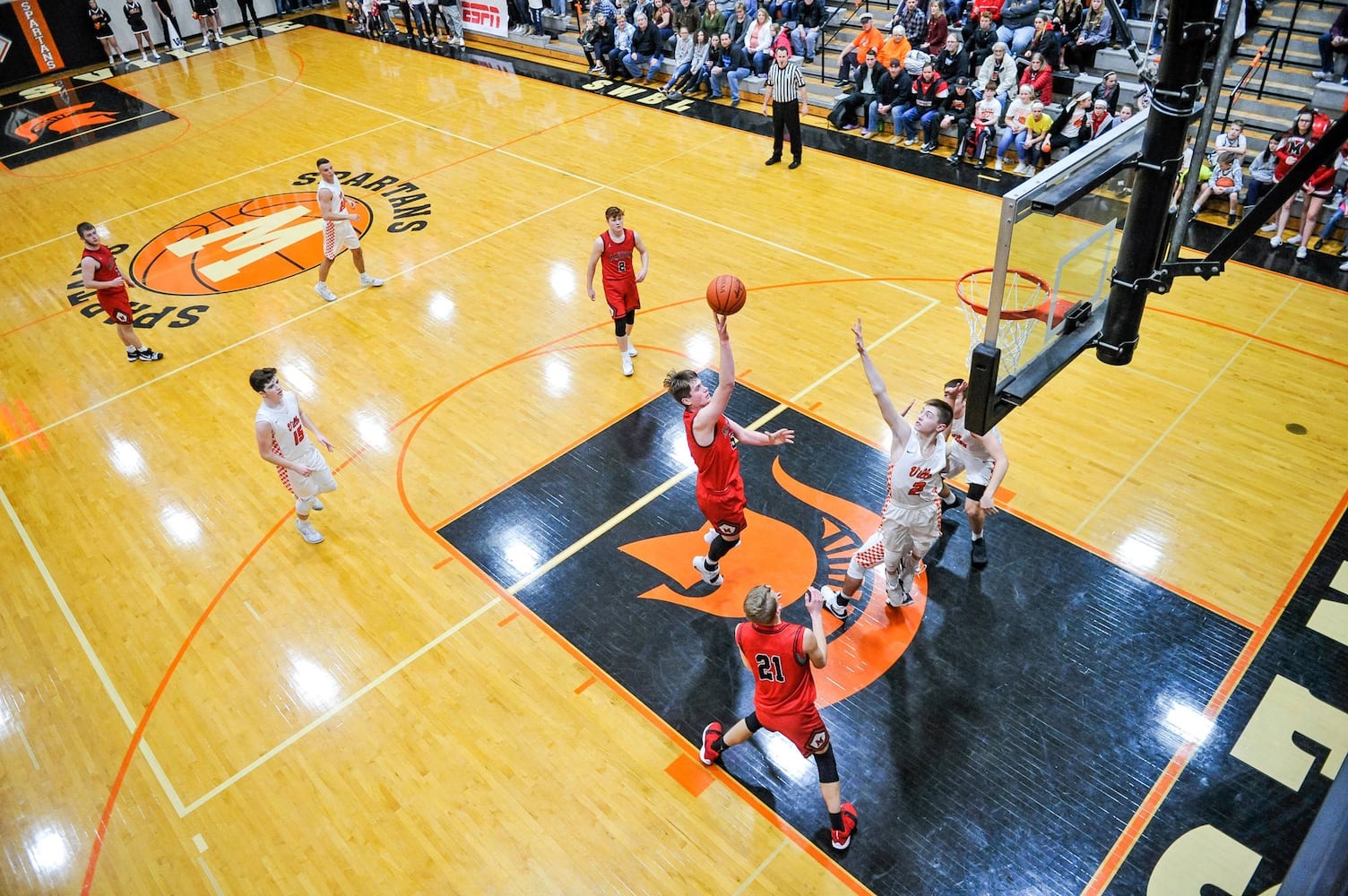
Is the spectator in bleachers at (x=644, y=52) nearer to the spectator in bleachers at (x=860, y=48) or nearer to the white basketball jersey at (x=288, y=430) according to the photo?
the spectator in bleachers at (x=860, y=48)

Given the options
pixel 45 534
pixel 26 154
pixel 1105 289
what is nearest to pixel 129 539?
pixel 45 534

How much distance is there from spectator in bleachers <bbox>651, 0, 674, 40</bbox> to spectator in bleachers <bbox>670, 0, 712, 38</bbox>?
113mm

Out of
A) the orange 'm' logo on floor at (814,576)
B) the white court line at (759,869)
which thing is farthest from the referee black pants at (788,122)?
the white court line at (759,869)

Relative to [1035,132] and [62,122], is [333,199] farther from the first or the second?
[62,122]

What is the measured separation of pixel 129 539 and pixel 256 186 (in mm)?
8979

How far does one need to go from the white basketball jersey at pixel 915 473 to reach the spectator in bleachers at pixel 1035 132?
29.1 ft

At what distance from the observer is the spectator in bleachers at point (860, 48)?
1573cm

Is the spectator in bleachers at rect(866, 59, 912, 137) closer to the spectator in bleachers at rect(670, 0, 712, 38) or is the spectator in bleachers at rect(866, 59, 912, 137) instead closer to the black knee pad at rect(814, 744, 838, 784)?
the spectator in bleachers at rect(670, 0, 712, 38)

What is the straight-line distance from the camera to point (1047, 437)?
829 centimetres

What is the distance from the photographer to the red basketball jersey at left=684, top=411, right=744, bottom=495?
620 cm

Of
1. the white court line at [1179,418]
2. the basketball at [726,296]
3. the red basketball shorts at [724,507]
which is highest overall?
the basketball at [726,296]

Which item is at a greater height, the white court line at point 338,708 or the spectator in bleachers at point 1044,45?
the spectator in bleachers at point 1044,45

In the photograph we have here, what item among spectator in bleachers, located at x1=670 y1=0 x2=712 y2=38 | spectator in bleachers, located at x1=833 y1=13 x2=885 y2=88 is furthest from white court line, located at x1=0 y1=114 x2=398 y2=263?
spectator in bleachers, located at x1=833 y1=13 x2=885 y2=88

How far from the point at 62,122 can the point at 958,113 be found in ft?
59.9
